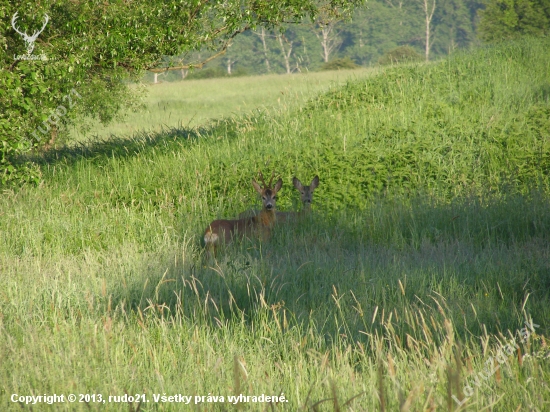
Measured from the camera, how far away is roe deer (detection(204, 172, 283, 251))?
712 centimetres

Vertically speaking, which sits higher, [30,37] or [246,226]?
[30,37]

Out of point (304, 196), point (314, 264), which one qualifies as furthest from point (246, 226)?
point (314, 264)

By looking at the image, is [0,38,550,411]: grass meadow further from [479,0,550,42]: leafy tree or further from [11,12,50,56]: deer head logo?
[479,0,550,42]: leafy tree

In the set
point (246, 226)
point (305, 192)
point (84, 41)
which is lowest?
point (246, 226)

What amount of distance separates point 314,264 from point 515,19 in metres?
46.8

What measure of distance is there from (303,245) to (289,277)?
1574 millimetres

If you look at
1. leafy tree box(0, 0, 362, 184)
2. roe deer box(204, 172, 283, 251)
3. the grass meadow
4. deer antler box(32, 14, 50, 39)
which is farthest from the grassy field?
roe deer box(204, 172, 283, 251)

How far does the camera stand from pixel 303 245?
7.01 m

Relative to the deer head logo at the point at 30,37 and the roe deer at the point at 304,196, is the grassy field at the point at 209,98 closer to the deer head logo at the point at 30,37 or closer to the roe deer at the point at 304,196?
the deer head logo at the point at 30,37

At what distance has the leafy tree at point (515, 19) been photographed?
45.4 meters

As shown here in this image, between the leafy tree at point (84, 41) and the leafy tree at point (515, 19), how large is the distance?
39366 millimetres

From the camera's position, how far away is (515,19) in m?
46.5

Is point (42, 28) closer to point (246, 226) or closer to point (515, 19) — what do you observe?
point (246, 226)

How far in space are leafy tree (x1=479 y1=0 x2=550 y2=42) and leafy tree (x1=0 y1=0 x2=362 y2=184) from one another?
129 feet
